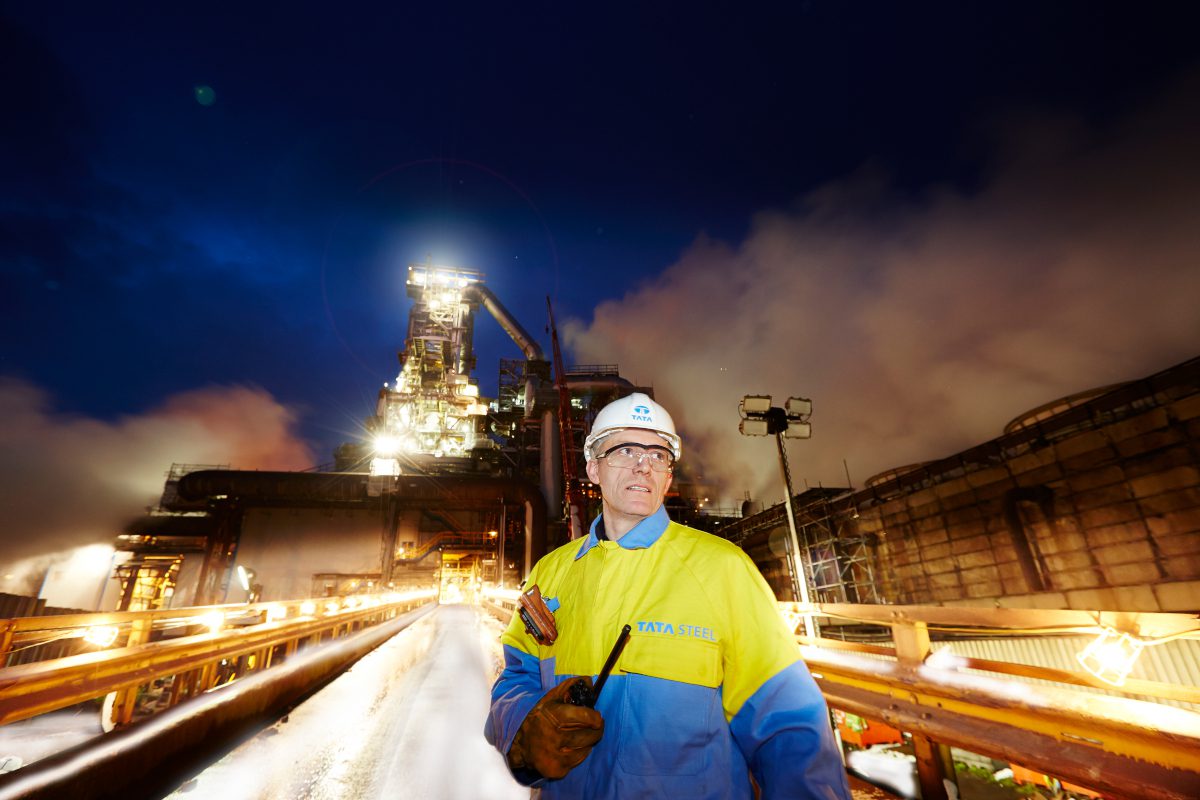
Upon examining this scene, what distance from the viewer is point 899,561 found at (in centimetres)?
1786

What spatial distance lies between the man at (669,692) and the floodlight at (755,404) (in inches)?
325

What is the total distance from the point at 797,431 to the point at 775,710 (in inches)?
362

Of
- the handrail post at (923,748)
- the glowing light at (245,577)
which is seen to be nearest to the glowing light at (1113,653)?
the handrail post at (923,748)

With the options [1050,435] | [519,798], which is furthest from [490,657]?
[1050,435]

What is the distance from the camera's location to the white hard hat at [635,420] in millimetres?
2111

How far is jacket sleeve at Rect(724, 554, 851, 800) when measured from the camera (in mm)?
1189

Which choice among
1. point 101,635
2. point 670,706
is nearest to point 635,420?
point 670,706

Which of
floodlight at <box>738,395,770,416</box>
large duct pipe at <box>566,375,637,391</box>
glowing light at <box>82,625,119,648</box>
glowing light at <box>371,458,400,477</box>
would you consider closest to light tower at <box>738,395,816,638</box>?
floodlight at <box>738,395,770,416</box>

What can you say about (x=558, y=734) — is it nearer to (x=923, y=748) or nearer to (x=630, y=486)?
(x=630, y=486)

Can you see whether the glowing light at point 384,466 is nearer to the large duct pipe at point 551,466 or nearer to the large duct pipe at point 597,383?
A: the large duct pipe at point 551,466

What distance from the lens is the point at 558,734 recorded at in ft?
4.37

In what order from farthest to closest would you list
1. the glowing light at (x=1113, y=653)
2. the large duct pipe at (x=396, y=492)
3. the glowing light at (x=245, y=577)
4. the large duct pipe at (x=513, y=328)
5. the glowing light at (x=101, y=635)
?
1. the large duct pipe at (x=513, y=328)
2. the large duct pipe at (x=396, y=492)
3. the glowing light at (x=245, y=577)
4. the glowing light at (x=101, y=635)
5. the glowing light at (x=1113, y=653)

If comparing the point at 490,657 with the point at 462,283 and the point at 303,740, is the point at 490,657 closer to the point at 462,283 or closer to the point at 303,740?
the point at 303,740

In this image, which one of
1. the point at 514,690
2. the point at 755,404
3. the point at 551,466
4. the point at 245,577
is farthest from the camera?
the point at 551,466
